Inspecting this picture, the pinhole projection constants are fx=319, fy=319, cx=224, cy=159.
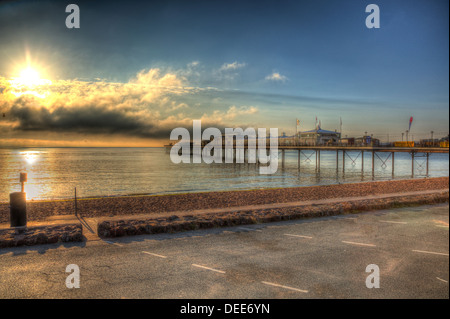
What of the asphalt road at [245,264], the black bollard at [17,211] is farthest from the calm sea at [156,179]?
the asphalt road at [245,264]

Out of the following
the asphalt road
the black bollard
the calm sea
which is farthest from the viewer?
the calm sea

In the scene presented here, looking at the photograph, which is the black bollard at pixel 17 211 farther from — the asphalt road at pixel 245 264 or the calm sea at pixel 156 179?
the calm sea at pixel 156 179

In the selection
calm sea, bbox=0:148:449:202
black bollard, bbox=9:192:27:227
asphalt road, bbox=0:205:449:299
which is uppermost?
black bollard, bbox=9:192:27:227

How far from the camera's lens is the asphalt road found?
18.2 ft

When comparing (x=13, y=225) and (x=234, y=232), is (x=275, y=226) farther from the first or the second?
(x=13, y=225)

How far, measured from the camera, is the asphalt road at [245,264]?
5551mm

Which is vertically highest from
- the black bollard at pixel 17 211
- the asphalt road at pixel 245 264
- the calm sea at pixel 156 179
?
the black bollard at pixel 17 211

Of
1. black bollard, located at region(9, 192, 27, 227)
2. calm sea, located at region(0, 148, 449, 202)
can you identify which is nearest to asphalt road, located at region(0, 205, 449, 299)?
black bollard, located at region(9, 192, 27, 227)

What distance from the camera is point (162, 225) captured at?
9.65m

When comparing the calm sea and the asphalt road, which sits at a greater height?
the asphalt road

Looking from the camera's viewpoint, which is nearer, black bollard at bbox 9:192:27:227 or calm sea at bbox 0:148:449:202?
black bollard at bbox 9:192:27:227

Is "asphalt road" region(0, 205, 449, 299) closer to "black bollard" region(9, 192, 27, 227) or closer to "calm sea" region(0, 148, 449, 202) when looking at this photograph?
"black bollard" region(9, 192, 27, 227)
